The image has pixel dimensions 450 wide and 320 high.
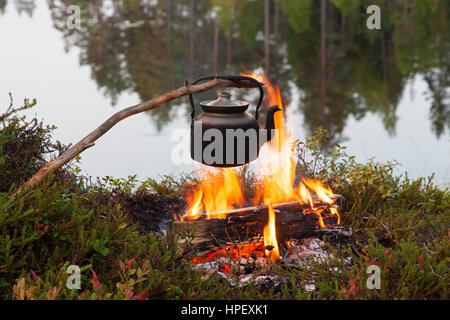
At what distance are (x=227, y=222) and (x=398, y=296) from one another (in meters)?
2.02

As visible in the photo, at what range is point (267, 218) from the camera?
5449mm

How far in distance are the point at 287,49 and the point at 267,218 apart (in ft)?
78.1

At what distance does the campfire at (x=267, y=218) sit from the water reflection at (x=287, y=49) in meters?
14.1

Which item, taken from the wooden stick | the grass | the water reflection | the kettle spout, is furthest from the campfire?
the water reflection

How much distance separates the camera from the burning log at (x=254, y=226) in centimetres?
530

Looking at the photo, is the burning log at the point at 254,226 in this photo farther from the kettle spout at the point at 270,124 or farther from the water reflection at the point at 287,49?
the water reflection at the point at 287,49

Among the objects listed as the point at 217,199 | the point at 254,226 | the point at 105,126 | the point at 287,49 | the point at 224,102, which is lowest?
the point at 254,226

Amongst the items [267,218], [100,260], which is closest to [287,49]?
[267,218]

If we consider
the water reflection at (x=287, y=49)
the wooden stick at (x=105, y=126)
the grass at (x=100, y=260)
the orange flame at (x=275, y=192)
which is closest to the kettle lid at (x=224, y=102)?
the wooden stick at (x=105, y=126)

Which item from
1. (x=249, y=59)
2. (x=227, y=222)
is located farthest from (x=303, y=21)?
(x=227, y=222)

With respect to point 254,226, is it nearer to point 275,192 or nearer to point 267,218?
point 267,218

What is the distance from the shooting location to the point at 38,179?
14.1 feet

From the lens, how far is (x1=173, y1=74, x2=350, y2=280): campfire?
5.32 m

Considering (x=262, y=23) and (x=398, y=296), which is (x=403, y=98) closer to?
(x=262, y=23)
